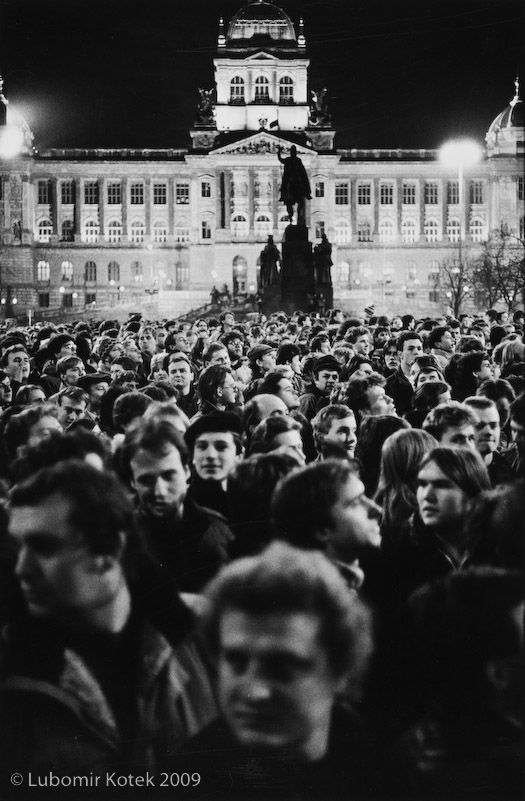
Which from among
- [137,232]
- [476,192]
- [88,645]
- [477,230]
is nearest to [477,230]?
[477,230]

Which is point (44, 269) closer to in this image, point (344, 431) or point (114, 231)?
point (114, 231)

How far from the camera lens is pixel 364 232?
106 metres

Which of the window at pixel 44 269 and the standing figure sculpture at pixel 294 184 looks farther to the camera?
the window at pixel 44 269

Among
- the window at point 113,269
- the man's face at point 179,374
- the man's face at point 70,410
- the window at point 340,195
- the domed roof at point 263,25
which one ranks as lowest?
the man's face at point 70,410

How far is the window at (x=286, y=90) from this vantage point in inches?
4116

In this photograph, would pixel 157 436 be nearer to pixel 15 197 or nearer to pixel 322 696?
pixel 322 696

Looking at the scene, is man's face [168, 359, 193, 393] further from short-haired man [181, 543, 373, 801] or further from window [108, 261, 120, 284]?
window [108, 261, 120, 284]

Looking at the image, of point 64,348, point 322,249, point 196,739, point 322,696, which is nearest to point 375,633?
point 322,696

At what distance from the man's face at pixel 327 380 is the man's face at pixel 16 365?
3.28 metres

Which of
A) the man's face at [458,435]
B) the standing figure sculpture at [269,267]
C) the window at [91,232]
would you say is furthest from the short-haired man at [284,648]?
the window at [91,232]

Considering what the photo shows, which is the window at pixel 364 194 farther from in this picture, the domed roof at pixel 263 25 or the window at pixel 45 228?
the window at pixel 45 228

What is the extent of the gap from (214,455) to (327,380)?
4.63 meters

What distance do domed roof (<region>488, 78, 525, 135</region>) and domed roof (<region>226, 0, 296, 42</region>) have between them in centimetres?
2059

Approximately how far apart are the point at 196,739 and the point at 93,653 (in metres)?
0.45
